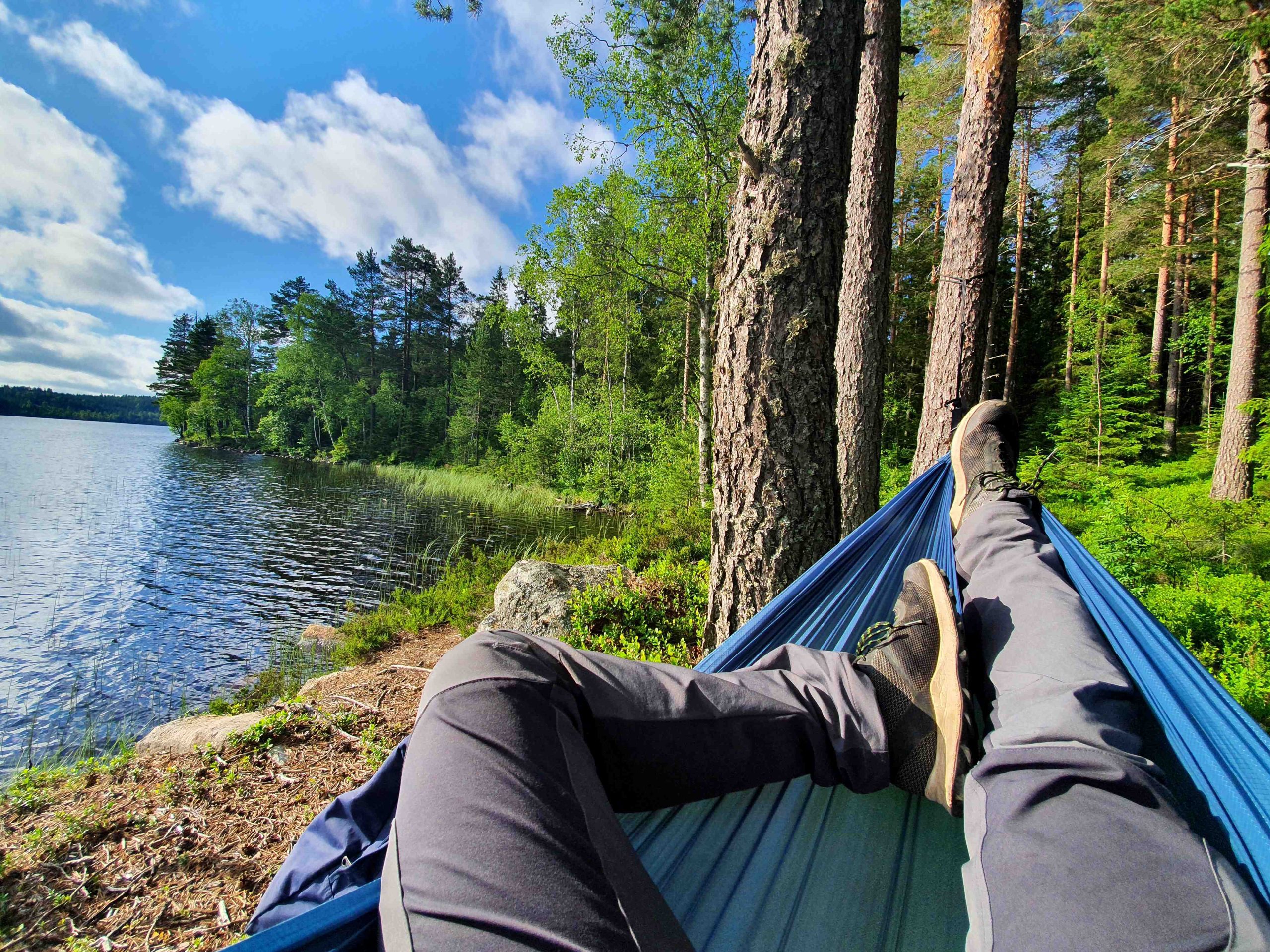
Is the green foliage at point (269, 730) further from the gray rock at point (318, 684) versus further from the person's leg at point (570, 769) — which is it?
the person's leg at point (570, 769)

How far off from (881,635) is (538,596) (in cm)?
263

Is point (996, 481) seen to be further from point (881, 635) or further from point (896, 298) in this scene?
point (896, 298)

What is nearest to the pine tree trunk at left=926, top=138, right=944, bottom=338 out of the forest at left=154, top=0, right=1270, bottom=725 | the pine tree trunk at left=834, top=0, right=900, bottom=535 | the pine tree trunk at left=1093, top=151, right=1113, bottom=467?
the forest at left=154, top=0, right=1270, bottom=725

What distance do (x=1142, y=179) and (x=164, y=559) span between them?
13578 mm

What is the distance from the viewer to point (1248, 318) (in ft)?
18.6

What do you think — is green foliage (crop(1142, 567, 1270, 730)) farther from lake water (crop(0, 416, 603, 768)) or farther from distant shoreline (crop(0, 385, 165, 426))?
distant shoreline (crop(0, 385, 165, 426))

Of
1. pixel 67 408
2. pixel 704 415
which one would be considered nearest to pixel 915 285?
pixel 704 415

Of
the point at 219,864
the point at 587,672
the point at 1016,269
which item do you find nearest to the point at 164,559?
the point at 219,864

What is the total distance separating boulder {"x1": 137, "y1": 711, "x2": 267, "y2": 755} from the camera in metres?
2.23

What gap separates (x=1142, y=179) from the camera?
7.23 metres

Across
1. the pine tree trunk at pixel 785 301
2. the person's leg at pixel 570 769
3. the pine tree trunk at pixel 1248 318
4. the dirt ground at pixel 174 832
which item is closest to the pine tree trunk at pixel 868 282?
the pine tree trunk at pixel 785 301

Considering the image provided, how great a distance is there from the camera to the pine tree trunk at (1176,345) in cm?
963

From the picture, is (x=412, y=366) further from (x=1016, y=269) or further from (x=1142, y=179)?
(x=1142, y=179)

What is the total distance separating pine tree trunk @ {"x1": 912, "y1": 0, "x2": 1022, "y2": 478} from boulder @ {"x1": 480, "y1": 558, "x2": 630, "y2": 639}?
7.44 feet
